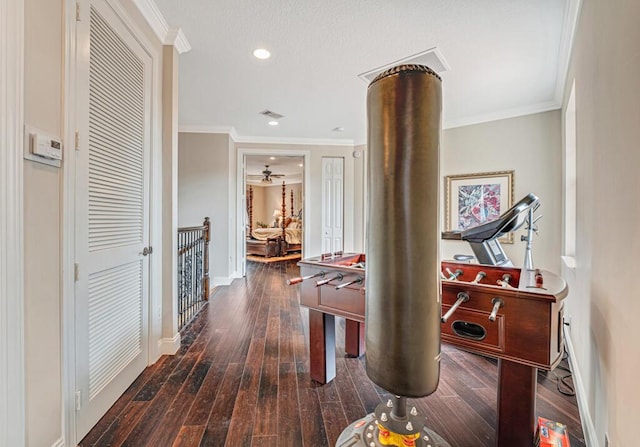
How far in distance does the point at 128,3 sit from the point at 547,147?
14.7ft

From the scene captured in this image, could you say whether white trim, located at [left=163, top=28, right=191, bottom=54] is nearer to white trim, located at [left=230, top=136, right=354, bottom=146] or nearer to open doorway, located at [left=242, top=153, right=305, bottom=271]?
white trim, located at [left=230, top=136, right=354, bottom=146]

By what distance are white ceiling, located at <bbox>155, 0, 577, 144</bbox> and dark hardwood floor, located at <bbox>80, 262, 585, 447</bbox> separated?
264cm

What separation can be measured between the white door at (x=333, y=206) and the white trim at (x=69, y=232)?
4475mm

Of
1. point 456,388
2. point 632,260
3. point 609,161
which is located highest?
point 609,161

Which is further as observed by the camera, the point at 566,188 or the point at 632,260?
the point at 566,188

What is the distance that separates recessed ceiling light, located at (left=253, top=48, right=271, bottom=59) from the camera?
2.57m

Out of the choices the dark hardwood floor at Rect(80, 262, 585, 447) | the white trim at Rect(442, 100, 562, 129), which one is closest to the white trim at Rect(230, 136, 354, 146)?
the white trim at Rect(442, 100, 562, 129)

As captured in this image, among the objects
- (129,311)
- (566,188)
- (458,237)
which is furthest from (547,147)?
(129,311)

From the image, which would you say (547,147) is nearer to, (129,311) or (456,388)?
Answer: (456,388)

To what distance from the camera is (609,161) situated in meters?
1.26

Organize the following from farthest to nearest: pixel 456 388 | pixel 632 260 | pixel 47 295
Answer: pixel 456 388
pixel 47 295
pixel 632 260

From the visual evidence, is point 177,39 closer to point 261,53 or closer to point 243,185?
point 261,53

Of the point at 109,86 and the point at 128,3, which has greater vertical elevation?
the point at 128,3

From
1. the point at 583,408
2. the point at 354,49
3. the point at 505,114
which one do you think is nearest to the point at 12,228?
the point at 354,49
